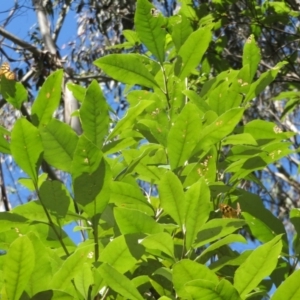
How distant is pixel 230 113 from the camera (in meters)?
0.82

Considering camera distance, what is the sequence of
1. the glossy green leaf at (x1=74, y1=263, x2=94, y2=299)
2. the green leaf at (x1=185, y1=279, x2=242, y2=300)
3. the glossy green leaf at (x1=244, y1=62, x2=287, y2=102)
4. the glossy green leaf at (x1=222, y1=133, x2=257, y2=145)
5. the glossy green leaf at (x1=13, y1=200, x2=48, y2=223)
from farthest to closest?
the glossy green leaf at (x1=244, y1=62, x2=287, y2=102) < the glossy green leaf at (x1=222, y1=133, x2=257, y2=145) < the glossy green leaf at (x1=13, y1=200, x2=48, y2=223) < the glossy green leaf at (x1=74, y1=263, x2=94, y2=299) < the green leaf at (x1=185, y1=279, x2=242, y2=300)

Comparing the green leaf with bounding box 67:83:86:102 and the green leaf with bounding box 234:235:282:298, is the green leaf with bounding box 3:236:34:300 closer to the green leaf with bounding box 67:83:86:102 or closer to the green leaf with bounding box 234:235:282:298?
the green leaf with bounding box 234:235:282:298

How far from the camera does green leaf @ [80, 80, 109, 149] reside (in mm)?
760

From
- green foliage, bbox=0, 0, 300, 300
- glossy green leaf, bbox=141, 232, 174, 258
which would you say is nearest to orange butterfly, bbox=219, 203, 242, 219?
green foliage, bbox=0, 0, 300, 300

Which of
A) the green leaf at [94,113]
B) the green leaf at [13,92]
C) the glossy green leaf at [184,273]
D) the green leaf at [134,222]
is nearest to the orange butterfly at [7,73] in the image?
the green leaf at [13,92]

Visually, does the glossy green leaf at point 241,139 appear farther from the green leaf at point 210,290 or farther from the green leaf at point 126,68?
the green leaf at point 210,290

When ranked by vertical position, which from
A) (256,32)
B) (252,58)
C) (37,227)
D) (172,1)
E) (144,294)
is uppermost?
(172,1)

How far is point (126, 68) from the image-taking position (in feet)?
3.32

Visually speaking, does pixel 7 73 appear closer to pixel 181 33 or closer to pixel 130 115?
pixel 130 115

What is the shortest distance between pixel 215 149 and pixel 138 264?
0.22 metres

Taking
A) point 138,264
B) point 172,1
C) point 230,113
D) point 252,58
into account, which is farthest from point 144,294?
point 172,1

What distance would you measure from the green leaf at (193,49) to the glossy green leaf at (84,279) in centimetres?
44

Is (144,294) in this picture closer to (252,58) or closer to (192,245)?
(192,245)

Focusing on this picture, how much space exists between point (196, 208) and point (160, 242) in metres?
0.06
